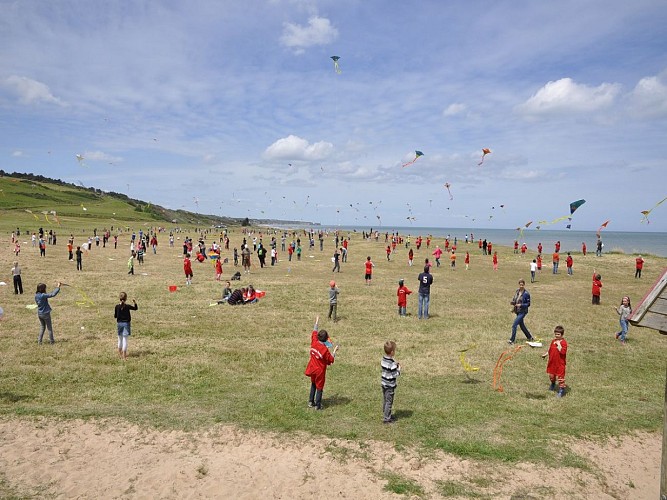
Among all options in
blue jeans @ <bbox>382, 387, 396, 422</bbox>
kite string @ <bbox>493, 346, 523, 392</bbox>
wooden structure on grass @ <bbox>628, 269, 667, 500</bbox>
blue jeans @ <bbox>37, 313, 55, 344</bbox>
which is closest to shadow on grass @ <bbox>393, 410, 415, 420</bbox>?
blue jeans @ <bbox>382, 387, 396, 422</bbox>

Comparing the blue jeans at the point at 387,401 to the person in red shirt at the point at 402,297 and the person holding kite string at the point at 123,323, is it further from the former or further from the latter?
the person in red shirt at the point at 402,297

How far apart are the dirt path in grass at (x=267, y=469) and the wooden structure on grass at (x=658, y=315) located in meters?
2.97

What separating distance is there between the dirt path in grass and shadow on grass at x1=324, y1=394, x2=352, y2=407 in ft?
5.52

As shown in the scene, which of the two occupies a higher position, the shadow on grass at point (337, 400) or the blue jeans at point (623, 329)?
the blue jeans at point (623, 329)

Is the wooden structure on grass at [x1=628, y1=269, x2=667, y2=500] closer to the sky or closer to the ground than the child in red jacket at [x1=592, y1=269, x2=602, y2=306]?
closer to the sky

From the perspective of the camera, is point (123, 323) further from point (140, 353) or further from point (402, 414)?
point (402, 414)

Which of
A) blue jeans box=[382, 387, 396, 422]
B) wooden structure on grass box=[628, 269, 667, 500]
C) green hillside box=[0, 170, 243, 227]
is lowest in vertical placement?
blue jeans box=[382, 387, 396, 422]

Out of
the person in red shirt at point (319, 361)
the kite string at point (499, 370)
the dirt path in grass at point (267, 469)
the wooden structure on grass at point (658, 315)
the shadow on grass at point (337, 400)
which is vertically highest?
the wooden structure on grass at point (658, 315)

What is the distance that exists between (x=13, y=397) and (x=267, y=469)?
670cm

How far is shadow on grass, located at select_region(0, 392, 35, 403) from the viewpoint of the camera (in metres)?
10.0

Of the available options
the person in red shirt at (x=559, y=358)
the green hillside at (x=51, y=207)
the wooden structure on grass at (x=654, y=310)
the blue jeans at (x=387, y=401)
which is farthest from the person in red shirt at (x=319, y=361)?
the green hillside at (x=51, y=207)

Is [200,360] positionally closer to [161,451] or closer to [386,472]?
[161,451]

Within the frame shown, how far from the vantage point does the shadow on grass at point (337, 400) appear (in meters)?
10.2

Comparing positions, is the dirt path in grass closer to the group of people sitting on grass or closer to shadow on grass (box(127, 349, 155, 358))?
shadow on grass (box(127, 349, 155, 358))
